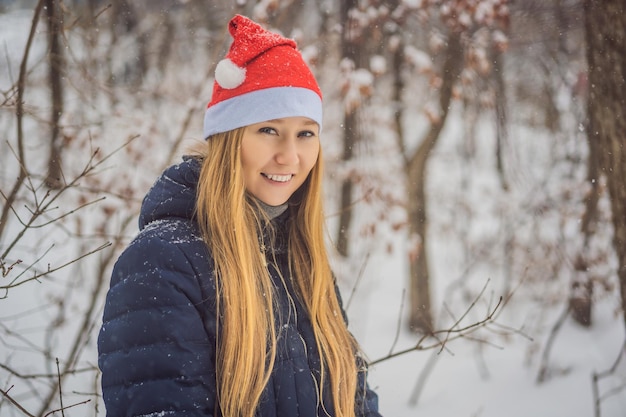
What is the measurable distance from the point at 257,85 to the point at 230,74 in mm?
105

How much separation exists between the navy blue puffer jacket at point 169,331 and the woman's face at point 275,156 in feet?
0.71

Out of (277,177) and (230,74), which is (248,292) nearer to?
(277,177)

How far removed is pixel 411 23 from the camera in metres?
5.81

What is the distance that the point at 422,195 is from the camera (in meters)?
7.09

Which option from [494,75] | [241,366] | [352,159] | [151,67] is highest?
[151,67]

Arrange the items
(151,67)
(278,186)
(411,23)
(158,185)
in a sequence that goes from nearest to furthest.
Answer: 1. (158,185)
2. (278,186)
3. (411,23)
4. (151,67)

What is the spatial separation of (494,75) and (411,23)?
4.02 ft

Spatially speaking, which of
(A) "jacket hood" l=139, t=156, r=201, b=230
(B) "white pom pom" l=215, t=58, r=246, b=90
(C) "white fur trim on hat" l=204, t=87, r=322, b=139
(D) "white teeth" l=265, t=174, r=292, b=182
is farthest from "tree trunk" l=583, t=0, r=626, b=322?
(A) "jacket hood" l=139, t=156, r=201, b=230

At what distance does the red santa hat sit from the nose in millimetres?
96

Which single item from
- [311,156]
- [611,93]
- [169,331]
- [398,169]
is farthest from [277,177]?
[398,169]

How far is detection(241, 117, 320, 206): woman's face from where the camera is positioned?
68.6 inches

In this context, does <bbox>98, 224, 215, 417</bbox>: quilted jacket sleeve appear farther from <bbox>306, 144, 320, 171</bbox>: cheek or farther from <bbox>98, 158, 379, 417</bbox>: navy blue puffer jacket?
<bbox>306, 144, 320, 171</bbox>: cheek

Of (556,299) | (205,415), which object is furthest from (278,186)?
(556,299)

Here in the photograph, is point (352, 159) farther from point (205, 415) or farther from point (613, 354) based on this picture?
point (205, 415)
